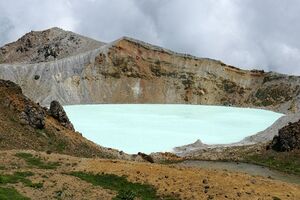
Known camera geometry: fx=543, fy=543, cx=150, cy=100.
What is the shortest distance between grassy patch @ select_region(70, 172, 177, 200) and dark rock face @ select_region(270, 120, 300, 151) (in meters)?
38.0

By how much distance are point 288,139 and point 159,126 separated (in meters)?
26.0

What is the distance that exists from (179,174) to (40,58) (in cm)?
14025

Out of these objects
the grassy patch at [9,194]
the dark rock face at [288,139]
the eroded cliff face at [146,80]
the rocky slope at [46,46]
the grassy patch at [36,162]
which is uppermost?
the rocky slope at [46,46]

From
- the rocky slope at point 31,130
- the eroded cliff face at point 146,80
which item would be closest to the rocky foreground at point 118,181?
the rocky slope at point 31,130

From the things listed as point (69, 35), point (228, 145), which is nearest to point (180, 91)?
point (69, 35)

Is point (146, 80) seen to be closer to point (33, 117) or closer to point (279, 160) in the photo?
point (279, 160)

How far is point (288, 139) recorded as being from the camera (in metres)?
64.9

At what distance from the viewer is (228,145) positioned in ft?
248

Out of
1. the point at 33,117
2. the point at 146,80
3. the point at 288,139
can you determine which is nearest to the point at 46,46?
the point at 146,80

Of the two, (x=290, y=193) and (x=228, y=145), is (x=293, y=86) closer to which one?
(x=228, y=145)

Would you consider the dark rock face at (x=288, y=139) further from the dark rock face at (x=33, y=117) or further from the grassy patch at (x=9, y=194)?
the grassy patch at (x=9, y=194)

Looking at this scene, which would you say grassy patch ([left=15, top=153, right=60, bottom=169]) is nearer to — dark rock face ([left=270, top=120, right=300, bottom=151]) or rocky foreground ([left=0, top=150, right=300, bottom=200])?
rocky foreground ([left=0, top=150, right=300, bottom=200])

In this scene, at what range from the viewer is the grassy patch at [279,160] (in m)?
57.9

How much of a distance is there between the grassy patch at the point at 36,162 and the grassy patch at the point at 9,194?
6926 millimetres
